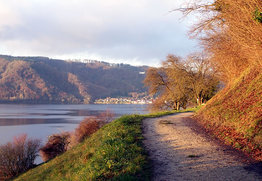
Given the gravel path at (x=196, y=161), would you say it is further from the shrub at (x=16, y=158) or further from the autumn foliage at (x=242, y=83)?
the shrub at (x=16, y=158)

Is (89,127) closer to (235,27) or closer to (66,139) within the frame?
(66,139)

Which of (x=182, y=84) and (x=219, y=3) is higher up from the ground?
(x=219, y=3)

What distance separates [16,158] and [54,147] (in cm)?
413

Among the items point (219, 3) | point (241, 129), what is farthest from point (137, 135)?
point (219, 3)

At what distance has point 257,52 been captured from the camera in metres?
8.98

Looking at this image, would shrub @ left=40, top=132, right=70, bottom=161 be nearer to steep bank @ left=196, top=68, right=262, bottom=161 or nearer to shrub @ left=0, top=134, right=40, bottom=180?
shrub @ left=0, top=134, right=40, bottom=180

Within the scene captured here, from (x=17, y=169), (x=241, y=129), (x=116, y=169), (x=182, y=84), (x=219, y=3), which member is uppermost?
(x=219, y=3)

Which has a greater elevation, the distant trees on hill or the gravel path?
the distant trees on hill

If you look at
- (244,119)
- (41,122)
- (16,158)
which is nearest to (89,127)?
(16,158)

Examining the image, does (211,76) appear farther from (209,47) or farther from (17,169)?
(17,169)

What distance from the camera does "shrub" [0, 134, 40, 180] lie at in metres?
22.8

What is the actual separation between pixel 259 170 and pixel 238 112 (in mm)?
4692

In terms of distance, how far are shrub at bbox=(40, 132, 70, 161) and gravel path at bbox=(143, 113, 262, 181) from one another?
20103 mm

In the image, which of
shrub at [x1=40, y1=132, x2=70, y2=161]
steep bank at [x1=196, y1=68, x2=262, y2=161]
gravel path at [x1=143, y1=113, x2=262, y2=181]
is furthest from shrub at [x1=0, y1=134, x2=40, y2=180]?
steep bank at [x1=196, y1=68, x2=262, y2=161]
